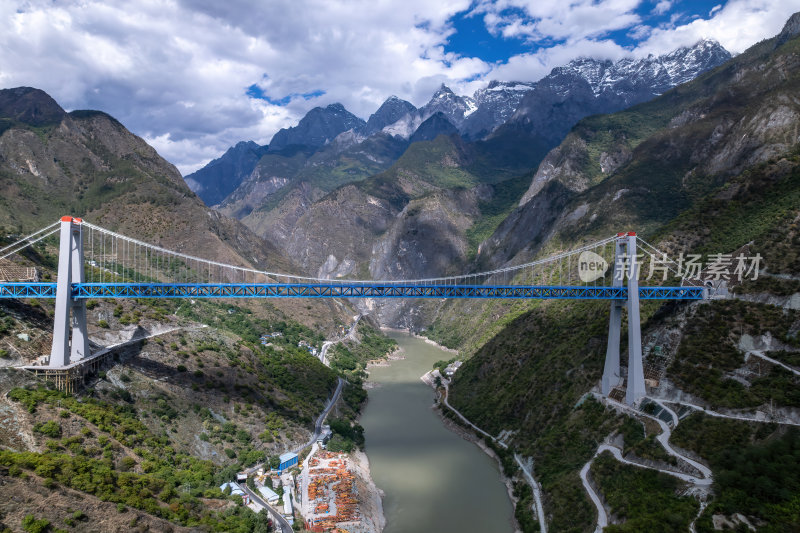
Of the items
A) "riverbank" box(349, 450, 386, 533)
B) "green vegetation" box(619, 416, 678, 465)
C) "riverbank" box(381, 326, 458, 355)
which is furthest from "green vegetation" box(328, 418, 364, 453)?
"riverbank" box(381, 326, 458, 355)

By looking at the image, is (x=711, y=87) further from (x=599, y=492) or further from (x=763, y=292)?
(x=599, y=492)

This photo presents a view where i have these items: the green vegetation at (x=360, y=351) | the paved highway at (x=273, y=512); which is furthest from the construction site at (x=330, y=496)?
the green vegetation at (x=360, y=351)

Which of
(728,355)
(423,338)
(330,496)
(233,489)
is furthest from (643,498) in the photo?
(423,338)

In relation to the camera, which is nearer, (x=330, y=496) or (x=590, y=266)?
(x=330, y=496)

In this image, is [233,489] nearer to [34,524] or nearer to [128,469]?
[128,469]

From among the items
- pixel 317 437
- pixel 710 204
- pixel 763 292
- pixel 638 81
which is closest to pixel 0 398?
pixel 317 437
